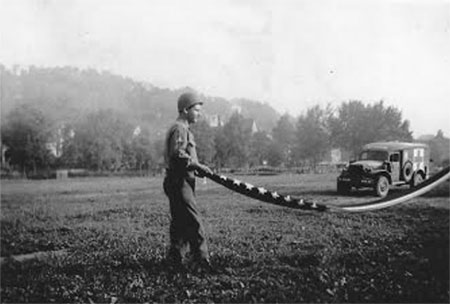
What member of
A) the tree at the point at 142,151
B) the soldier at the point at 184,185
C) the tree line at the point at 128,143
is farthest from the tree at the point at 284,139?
the tree at the point at 142,151

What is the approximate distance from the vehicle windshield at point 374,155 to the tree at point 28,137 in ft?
8.55

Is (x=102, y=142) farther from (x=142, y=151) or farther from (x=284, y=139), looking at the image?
(x=284, y=139)

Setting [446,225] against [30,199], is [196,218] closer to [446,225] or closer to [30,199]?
[30,199]

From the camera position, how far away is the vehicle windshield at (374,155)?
15.4 feet

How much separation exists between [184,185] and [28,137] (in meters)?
Result: 1.25

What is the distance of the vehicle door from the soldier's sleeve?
77.5 inches

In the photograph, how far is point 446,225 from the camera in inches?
197

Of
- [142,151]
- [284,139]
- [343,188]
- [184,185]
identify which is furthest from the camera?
[343,188]

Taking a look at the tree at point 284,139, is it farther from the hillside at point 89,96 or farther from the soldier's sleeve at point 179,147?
the soldier's sleeve at point 179,147

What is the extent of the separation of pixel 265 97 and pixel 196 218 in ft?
4.10

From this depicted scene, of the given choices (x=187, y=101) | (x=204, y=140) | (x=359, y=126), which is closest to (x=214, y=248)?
(x=204, y=140)

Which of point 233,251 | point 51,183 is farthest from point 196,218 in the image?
point 51,183

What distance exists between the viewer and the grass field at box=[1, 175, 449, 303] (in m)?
4.00

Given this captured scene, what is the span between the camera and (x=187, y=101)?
Answer: 404 cm
